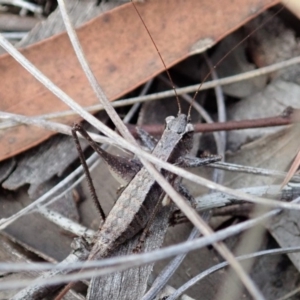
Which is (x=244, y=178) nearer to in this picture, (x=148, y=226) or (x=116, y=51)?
(x=148, y=226)

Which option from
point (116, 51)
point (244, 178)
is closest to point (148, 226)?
point (244, 178)

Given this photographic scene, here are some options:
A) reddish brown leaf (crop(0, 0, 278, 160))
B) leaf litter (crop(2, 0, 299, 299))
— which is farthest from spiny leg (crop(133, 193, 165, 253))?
→ reddish brown leaf (crop(0, 0, 278, 160))

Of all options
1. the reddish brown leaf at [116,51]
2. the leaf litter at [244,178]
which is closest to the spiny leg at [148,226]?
the leaf litter at [244,178]

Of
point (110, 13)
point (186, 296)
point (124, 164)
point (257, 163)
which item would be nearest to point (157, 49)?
point (110, 13)

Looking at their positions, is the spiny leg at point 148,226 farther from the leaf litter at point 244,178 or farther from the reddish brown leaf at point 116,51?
the reddish brown leaf at point 116,51

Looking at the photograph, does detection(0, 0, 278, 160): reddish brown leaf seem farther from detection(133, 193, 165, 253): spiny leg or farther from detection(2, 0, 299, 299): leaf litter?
detection(133, 193, 165, 253): spiny leg

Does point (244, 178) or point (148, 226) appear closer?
point (148, 226)

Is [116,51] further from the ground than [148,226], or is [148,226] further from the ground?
[116,51]

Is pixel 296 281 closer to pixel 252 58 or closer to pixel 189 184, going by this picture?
pixel 189 184
